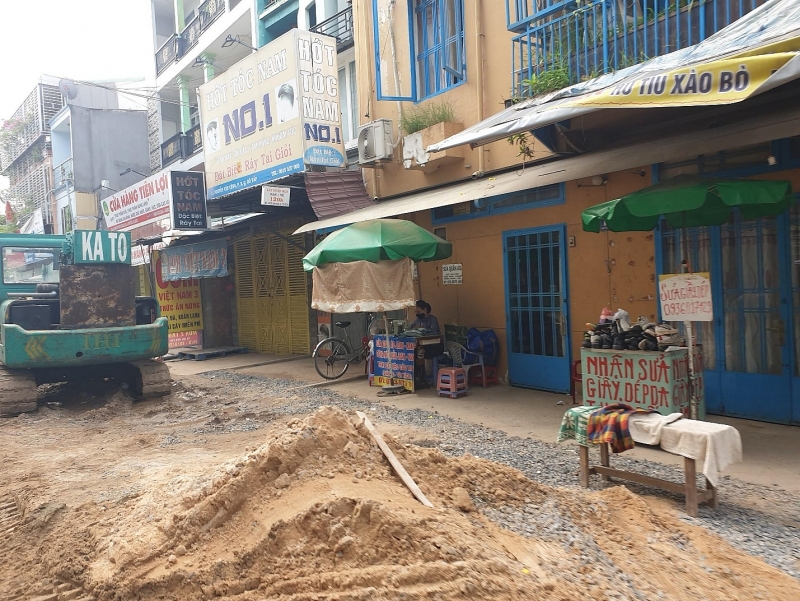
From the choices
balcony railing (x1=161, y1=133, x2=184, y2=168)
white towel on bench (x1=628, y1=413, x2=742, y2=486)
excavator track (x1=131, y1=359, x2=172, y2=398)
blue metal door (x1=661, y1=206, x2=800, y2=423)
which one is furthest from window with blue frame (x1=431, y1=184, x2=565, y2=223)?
balcony railing (x1=161, y1=133, x2=184, y2=168)

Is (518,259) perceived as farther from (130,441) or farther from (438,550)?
(438,550)

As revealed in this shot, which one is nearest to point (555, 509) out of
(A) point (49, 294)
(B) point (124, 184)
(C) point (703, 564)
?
(C) point (703, 564)

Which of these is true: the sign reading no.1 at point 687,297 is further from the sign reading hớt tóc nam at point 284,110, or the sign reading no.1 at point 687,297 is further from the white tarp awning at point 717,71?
the sign reading hớt tóc nam at point 284,110

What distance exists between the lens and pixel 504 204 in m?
9.17

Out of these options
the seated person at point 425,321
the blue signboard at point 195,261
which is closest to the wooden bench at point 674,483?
the seated person at point 425,321

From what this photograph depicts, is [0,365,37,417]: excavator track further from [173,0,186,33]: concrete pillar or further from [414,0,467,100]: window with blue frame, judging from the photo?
[173,0,186,33]: concrete pillar

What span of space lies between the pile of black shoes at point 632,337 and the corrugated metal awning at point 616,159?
5.38 ft

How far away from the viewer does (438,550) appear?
3150 millimetres

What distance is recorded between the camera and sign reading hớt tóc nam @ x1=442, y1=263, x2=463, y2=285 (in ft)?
33.0

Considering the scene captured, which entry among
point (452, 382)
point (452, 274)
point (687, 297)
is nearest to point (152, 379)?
point (452, 382)

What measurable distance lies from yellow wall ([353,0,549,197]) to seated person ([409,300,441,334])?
204 centimetres

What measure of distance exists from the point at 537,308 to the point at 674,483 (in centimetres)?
464

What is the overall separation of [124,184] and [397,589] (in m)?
26.8

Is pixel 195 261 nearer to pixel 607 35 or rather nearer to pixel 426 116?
pixel 426 116
